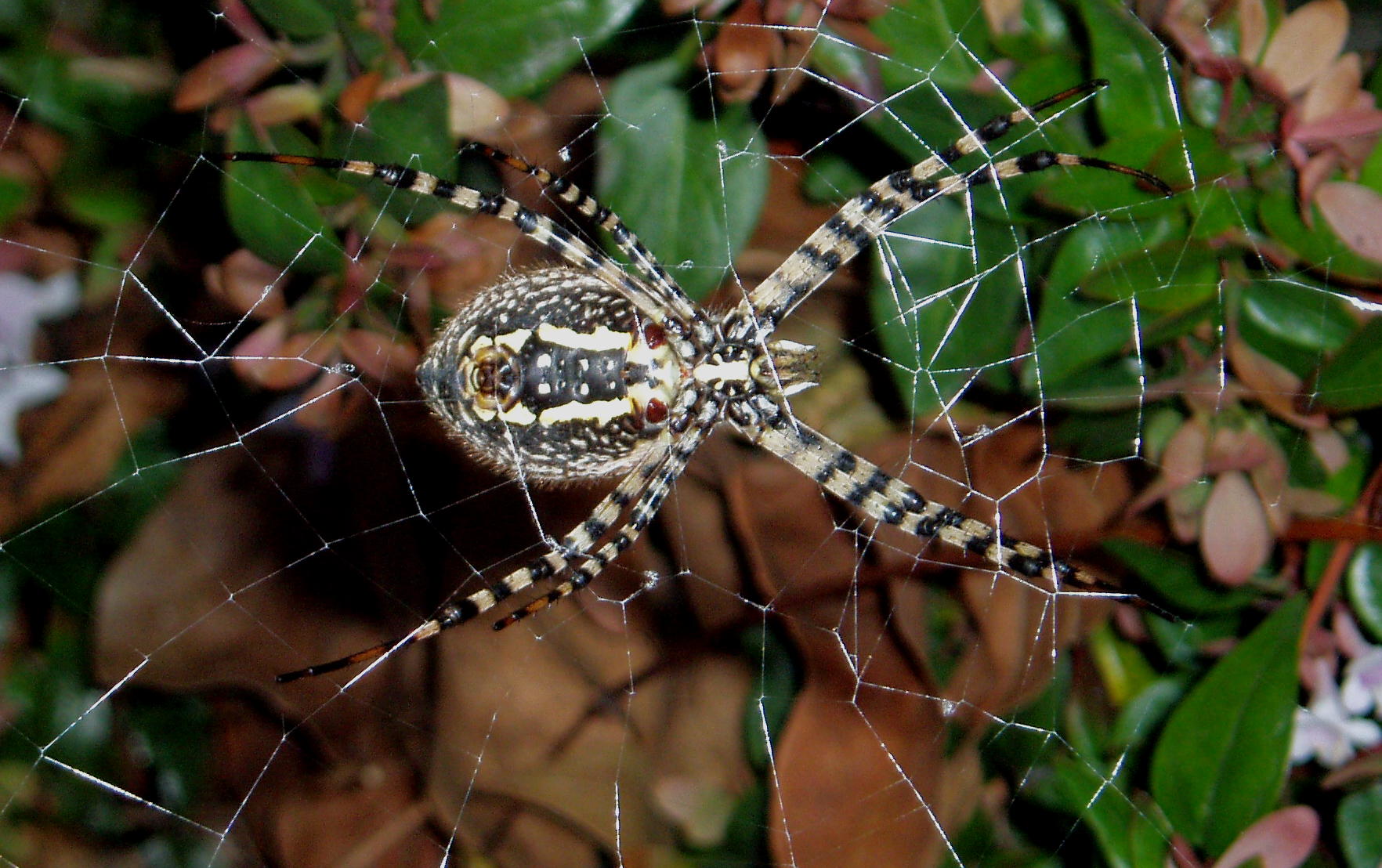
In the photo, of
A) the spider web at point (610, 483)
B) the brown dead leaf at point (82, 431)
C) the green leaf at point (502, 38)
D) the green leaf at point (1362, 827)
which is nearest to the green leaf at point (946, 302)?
the spider web at point (610, 483)

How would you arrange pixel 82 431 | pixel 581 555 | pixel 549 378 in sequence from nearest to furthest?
pixel 549 378, pixel 581 555, pixel 82 431

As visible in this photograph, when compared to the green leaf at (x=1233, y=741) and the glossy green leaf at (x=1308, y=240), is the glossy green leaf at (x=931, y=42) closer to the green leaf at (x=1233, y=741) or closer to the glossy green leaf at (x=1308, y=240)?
the glossy green leaf at (x=1308, y=240)

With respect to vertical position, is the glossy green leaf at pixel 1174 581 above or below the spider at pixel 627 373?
below

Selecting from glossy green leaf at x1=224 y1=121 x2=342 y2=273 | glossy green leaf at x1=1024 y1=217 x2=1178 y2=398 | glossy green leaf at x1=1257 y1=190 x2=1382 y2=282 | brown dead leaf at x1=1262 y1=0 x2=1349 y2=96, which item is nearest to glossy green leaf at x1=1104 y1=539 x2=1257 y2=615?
glossy green leaf at x1=1024 y1=217 x2=1178 y2=398

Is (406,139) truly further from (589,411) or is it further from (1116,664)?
(1116,664)

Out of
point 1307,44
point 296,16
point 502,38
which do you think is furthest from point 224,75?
point 1307,44
